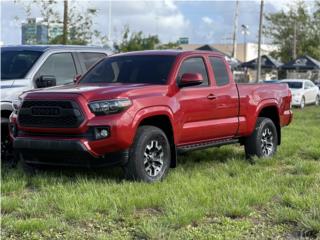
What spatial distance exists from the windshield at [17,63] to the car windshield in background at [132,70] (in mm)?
1224

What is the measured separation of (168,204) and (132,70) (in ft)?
9.37

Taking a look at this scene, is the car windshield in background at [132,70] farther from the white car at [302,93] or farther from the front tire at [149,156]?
the white car at [302,93]

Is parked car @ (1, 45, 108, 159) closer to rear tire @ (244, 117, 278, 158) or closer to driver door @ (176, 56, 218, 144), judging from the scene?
driver door @ (176, 56, 218, 144)

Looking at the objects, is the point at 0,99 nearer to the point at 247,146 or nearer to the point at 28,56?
the point at 28,56

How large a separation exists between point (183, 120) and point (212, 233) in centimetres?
294

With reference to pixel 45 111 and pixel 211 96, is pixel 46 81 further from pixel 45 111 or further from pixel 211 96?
pixel 211 96

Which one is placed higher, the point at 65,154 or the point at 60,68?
the point at 60,68

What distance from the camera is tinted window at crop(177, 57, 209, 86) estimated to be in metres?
8.61

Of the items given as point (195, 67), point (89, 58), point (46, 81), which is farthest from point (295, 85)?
point (46, 81)

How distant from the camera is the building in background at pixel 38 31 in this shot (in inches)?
910

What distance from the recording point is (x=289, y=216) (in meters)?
5.90

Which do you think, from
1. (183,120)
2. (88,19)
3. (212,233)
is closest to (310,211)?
(212,233)

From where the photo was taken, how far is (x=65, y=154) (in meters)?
7.34

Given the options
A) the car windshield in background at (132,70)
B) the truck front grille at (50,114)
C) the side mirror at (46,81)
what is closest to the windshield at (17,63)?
the side mirror at (46,81)
